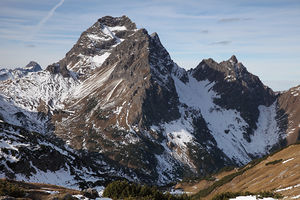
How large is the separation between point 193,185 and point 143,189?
12790cm

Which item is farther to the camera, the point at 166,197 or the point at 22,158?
the point at 22,158

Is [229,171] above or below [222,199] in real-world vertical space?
below

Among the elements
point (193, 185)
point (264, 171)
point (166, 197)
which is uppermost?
point (166, 197)

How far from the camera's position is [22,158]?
412 ft

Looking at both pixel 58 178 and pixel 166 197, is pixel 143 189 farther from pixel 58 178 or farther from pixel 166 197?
pixel 58 178

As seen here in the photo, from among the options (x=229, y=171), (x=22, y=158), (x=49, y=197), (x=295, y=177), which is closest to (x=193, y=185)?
(x=229, y=171)

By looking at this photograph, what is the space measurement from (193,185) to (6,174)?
98619 millimetres

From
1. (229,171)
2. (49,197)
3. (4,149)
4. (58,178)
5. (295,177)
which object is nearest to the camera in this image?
(49,197)

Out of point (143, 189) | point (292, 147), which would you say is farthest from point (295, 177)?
point (292, 147)

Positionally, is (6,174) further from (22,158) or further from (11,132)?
(11,132)

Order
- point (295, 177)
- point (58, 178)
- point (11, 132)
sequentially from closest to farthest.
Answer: point (295, 177)
point (58, 178)
point (11, 132)

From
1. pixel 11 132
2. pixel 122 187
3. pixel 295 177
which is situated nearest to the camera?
pixel 122 187

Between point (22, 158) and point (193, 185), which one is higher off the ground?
point (22, 158)

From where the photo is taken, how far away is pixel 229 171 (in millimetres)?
171750
